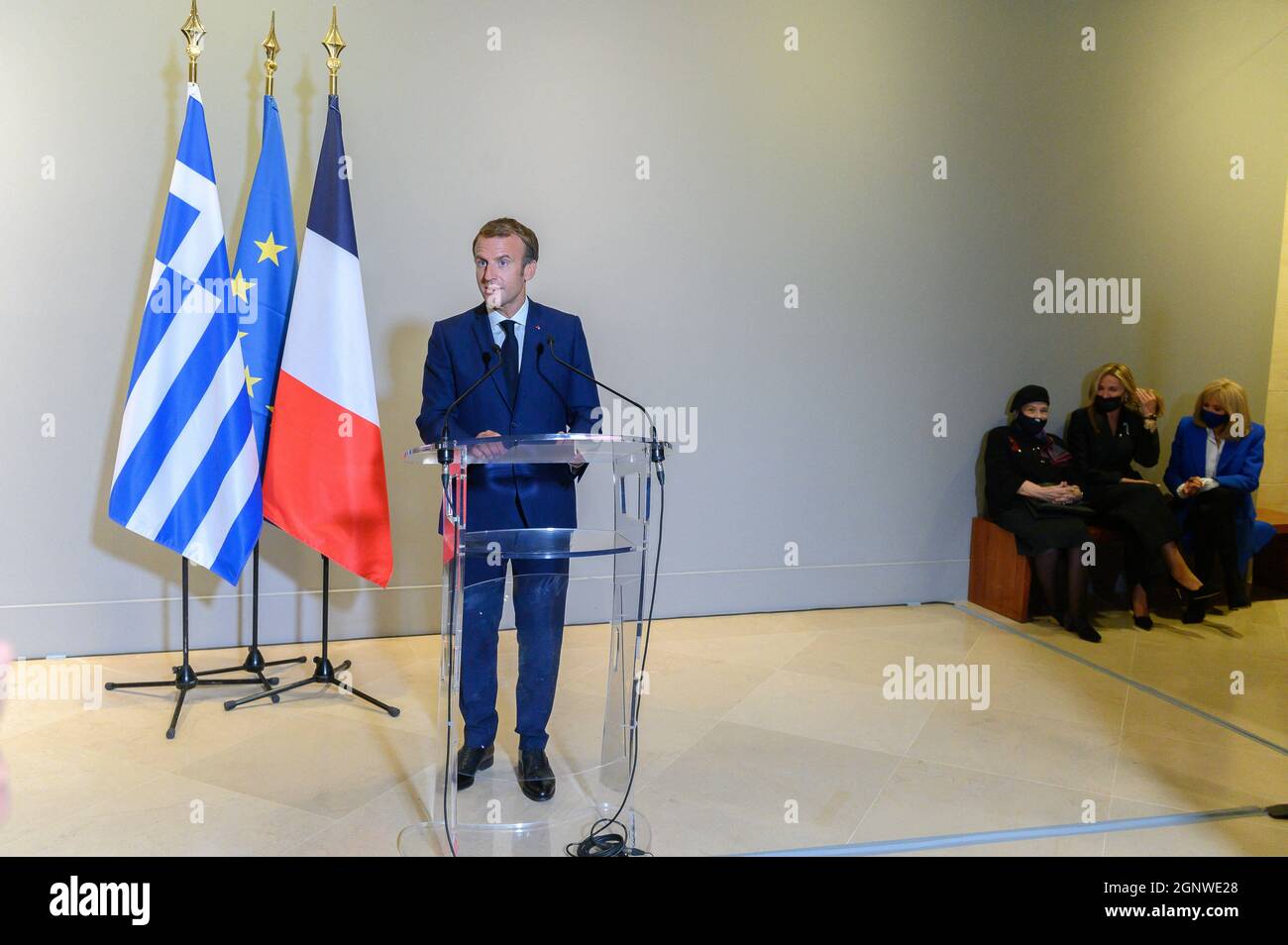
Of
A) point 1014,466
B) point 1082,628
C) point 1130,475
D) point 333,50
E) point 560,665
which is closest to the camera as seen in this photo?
point 560,665

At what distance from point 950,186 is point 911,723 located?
2.97m

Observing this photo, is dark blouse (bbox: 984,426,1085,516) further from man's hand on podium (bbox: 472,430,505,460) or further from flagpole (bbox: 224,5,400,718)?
man's hand on podium (bbox: 472,430,505,460)

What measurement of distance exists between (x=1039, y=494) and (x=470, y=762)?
348 centimetres

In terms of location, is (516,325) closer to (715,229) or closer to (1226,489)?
(715,229)

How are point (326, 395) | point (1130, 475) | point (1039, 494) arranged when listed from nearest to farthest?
point (326, 395) < point (1039, 494) < point (1130, 475)

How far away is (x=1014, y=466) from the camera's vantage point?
507cm

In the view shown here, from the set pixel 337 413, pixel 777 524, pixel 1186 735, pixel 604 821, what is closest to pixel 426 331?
pixel 337 413

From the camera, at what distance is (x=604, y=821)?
2.54 m

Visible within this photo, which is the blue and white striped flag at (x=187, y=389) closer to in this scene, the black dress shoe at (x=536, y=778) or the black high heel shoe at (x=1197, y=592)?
the black dress shoe at (x=536, y=778)

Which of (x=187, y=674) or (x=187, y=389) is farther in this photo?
(x=187, y=674)

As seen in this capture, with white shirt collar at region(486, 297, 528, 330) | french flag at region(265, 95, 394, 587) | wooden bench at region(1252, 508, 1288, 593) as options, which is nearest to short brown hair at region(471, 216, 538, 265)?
white shirt collar at region(486, 297, 528, 330)

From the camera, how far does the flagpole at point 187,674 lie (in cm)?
343

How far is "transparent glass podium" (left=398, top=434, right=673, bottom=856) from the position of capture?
7.59 feet

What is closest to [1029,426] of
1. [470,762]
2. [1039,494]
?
[1039,494]
